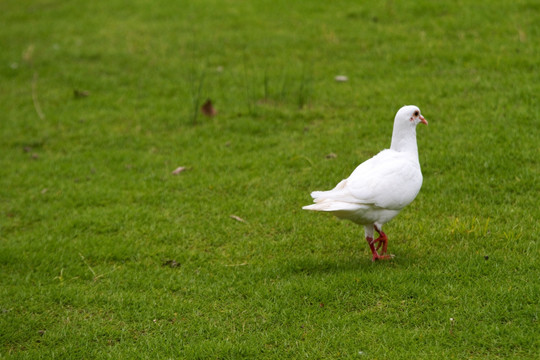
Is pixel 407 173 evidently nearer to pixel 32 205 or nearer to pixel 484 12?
pixel 32 205

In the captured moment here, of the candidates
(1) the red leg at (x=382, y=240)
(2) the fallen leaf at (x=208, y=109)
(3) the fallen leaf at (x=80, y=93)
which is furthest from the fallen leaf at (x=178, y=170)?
(3) the fallen leaf at (x=80, y=93)

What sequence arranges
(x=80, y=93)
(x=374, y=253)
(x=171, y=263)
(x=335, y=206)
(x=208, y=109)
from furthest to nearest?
(x=80, y=93) < (x=208, y=109) < (x=171, y=263) < (x=374, y=253) < (x=335, y=206)

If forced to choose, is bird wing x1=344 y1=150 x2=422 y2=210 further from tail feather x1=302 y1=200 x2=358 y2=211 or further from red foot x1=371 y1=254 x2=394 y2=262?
red foot x1=371 y1=254 x2=394 y2=262

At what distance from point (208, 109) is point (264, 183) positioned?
243 centimetres

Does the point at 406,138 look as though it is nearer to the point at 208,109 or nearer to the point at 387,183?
→ the point at 387,183

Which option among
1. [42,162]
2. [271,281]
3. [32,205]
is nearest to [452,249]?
[271,281]

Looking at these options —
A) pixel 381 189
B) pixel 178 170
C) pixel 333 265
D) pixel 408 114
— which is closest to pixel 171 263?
pixel 333 265

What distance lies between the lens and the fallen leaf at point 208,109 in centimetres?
921

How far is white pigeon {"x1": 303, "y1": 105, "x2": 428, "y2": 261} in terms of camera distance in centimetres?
507

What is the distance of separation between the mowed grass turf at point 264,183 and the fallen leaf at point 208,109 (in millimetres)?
95

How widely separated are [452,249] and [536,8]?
22.1ft

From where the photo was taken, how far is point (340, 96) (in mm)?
9102

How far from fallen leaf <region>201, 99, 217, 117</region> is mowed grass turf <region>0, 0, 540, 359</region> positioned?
95mm

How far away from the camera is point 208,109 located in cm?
925
